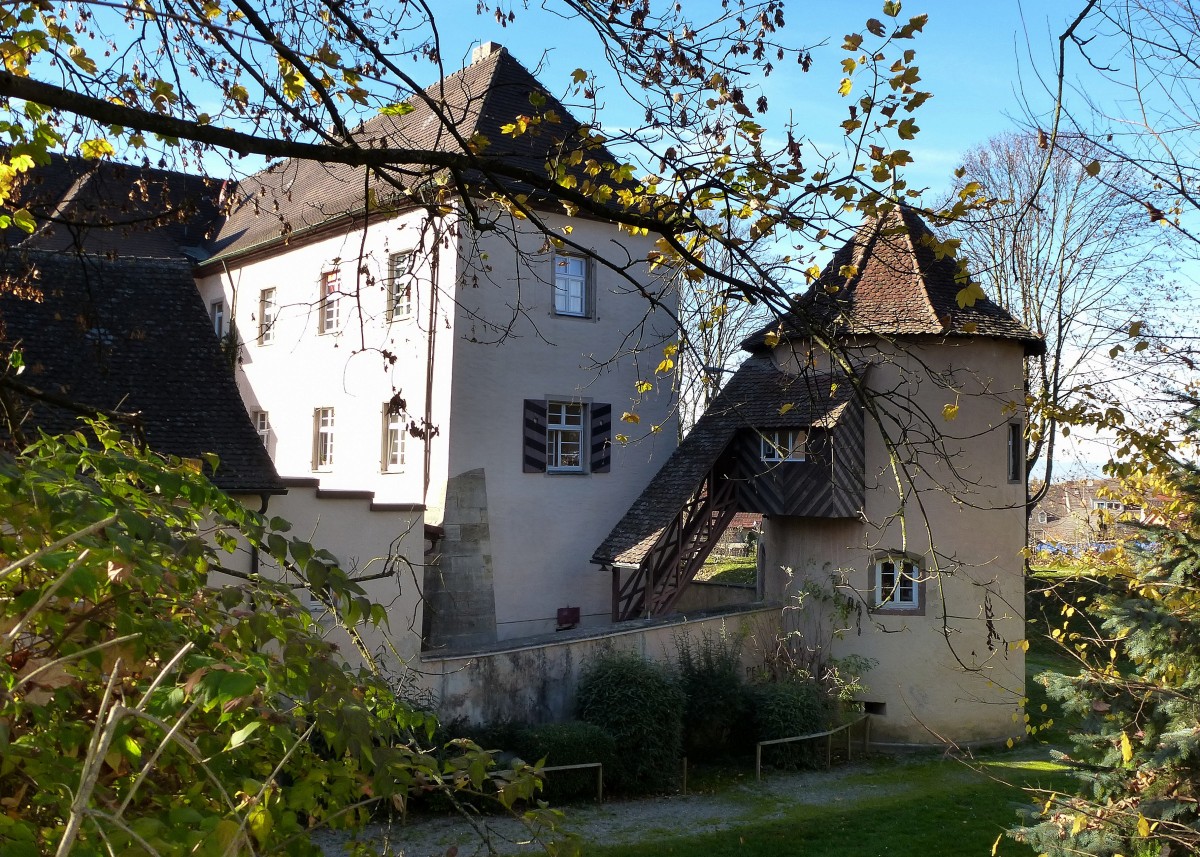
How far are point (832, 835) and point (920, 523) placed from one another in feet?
21.2

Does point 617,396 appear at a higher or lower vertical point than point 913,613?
higher

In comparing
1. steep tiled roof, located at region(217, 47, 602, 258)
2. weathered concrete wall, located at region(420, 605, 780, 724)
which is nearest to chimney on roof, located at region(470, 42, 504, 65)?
steep tiled roof, located at region(217, 47, 602, 258)

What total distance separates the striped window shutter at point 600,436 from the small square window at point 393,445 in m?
3.49

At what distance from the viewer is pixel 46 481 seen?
2264 mm

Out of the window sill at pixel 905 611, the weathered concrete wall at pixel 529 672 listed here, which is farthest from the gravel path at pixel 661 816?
the window sill at pixel 905 611

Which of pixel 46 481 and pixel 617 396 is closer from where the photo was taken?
pixel 46 481

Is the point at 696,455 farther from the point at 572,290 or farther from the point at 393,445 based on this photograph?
the point at 393,445

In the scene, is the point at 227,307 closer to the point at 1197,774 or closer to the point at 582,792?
the point at 582,792

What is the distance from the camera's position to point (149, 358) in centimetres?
1347

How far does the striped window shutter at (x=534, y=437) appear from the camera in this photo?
19531 mm

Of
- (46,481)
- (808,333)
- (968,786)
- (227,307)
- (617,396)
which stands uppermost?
(227,307)

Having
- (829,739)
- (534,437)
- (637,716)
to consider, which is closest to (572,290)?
(534,437)

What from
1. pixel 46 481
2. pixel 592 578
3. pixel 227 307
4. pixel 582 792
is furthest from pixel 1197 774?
pixel 227 307

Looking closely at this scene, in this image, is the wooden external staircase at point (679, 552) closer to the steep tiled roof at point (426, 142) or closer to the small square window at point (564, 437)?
the small square window at point (564, 437)
